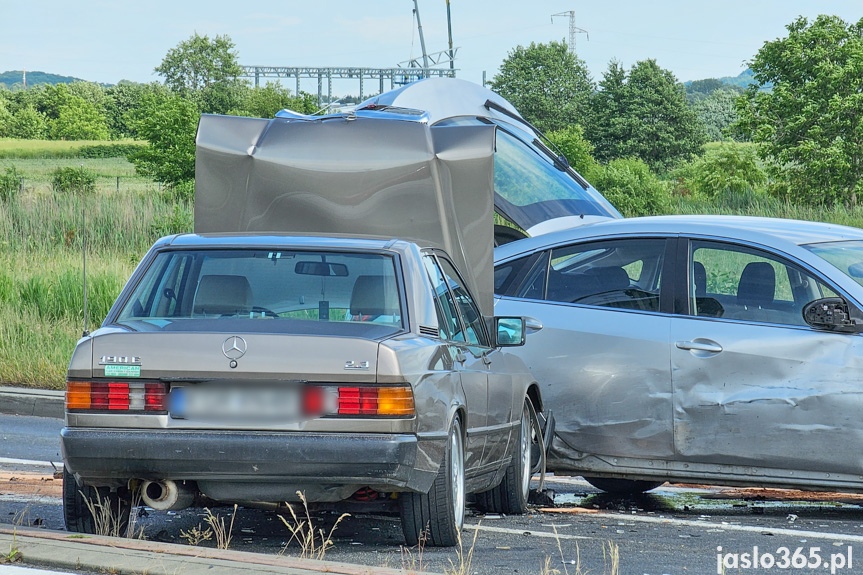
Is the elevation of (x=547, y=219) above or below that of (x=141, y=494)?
above

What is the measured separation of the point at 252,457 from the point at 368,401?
1.71 feet

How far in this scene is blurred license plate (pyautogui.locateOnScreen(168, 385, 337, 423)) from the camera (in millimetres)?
4566

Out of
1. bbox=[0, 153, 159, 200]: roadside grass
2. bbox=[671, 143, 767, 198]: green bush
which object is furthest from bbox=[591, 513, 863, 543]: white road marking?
bbox=[671, 143, 767, 198]: green bush

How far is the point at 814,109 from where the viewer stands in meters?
44.0

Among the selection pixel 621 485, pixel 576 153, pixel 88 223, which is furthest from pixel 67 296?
pixel 576 153

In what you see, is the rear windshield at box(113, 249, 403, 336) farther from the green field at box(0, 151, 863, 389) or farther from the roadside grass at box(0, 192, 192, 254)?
the roadside grass at box(0, 192, 192, 254)

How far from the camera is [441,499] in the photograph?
4949 mm

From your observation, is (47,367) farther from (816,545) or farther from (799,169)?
(799,169)

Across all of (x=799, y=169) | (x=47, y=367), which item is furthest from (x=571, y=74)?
(x=47, y=367)

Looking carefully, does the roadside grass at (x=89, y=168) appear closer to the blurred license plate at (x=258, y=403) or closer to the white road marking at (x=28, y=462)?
the white road marking at (x=28, y=462)

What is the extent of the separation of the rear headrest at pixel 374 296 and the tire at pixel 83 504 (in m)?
1.39

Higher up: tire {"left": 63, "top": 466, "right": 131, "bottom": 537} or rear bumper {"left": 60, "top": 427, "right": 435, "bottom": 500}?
rear bumper {"left": 60, "top": 427, "right": 435, "bottom": 500}

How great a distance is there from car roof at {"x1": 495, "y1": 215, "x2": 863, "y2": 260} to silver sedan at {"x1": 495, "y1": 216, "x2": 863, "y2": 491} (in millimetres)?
12

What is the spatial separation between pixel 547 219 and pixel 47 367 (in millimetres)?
6047
